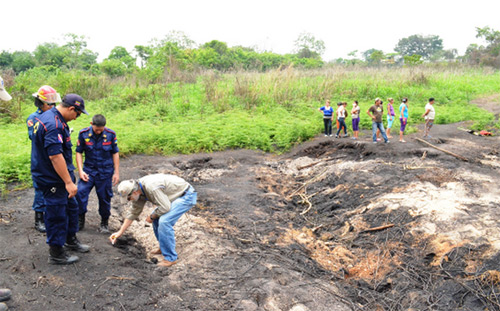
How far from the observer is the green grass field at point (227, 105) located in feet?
38.3

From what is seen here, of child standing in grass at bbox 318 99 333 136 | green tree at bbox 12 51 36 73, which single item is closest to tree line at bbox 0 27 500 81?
green tree at bbox 12 51 36 73

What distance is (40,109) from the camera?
4852 mm

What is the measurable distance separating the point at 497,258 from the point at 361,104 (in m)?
13.9

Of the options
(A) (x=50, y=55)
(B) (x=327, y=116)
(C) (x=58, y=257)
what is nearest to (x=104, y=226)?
(C) (x=58, y=257)

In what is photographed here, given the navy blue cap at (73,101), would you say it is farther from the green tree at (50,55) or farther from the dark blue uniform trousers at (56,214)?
the green tree at (50,55)

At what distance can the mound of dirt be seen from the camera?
12.9 feet

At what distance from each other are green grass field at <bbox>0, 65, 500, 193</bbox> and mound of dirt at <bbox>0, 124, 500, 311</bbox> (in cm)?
267

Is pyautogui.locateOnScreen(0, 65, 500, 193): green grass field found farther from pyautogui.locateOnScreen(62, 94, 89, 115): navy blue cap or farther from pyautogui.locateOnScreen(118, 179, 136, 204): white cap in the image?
pyautogui.locateOnScreen(118, 179, 136, 204): white cap

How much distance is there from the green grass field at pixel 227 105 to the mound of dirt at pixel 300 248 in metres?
2.67

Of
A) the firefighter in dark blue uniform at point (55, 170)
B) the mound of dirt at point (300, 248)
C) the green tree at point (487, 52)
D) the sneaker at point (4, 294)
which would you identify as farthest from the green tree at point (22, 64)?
the green tree at point (487, 52)

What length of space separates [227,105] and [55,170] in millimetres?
12343

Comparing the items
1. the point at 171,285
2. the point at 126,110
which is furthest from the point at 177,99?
the point at 171,285

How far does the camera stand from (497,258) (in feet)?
16.1

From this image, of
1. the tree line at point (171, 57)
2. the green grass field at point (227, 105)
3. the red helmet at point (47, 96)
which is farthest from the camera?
the tree line at point (171, 57)
